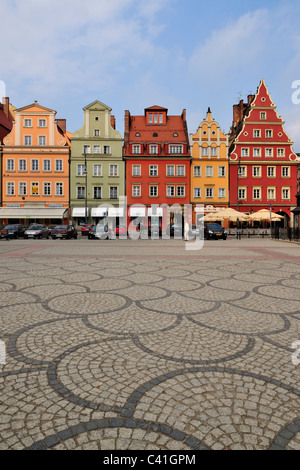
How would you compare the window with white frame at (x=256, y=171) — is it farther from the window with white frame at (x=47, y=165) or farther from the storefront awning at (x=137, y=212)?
the window with white frame at (x=47, y=165)

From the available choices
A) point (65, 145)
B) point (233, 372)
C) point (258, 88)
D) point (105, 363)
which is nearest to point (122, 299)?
point (105, 363)

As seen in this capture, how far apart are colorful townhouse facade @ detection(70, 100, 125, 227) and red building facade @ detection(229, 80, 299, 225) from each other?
51.5 feet

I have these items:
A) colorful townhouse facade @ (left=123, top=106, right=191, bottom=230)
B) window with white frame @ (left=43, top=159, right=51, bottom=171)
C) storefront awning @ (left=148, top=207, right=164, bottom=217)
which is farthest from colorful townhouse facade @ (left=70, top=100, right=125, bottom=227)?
storefront awning @ (left=148, top=207, right=164, bottom=217)

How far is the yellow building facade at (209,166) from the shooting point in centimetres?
4075

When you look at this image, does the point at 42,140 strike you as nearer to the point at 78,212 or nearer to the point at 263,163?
the point at 78,212

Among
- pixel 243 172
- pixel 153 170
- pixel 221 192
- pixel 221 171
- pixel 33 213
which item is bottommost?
pixel 33 213

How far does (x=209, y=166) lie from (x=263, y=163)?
7.31 metres

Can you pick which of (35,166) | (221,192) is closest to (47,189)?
(35,166)

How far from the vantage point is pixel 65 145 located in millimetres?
40219

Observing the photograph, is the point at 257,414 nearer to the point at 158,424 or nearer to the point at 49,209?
the point at 158,424

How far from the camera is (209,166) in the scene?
40.9m

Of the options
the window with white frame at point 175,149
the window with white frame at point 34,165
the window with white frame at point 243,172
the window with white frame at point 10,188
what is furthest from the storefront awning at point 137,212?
the window with white frame at point 10,188

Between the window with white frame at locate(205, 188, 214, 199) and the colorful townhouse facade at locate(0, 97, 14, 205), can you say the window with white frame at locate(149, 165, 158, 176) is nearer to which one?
the window with white frame at locate(205, 188, 214, 199)
